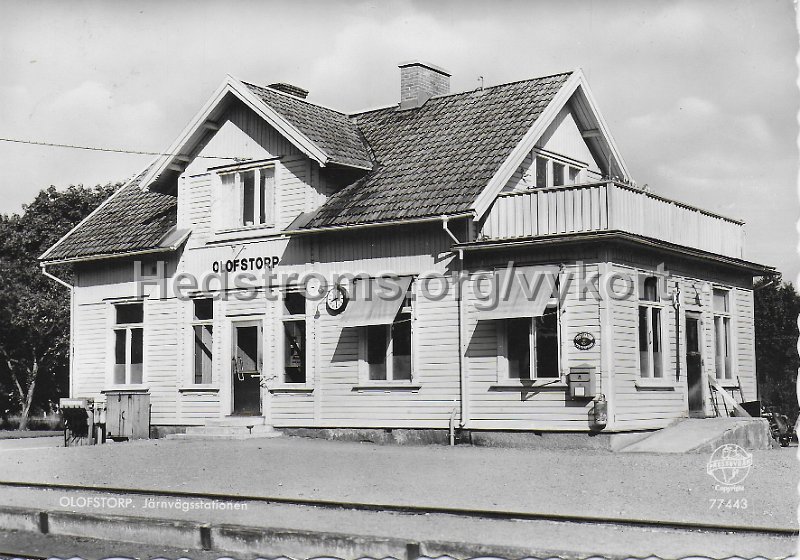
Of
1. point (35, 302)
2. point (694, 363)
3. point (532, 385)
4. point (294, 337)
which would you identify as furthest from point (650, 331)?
point (35, 302)

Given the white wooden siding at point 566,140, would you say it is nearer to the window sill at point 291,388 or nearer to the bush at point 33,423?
the window sill at point 291,388

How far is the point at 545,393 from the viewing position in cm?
1936

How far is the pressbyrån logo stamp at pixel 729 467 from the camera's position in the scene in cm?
1375

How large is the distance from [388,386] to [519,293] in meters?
3.36

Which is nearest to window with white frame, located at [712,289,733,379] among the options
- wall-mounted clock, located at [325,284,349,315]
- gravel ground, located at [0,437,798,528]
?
gravel ground, located at [0,437,798,528]

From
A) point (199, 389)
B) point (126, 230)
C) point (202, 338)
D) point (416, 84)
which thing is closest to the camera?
point (199, 389)

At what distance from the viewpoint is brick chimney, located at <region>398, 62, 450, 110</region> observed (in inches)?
984

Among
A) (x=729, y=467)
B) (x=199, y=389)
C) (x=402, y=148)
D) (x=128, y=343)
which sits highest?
(x=402, y=148)

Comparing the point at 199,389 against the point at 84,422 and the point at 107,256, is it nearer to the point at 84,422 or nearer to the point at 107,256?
the point at 84,422

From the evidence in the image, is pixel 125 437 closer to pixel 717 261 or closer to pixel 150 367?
pixel 150 367

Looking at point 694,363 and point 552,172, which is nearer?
point 694,363

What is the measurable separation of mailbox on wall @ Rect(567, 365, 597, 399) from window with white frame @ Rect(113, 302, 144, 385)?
35.2 ft

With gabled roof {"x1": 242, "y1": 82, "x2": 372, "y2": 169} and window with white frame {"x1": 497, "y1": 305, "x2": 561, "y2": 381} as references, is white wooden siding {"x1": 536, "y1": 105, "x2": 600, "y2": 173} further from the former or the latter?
window with white frame {"x1": 497, "y1": 305, "x2": 561, "y2": 381}

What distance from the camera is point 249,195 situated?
921 inches
